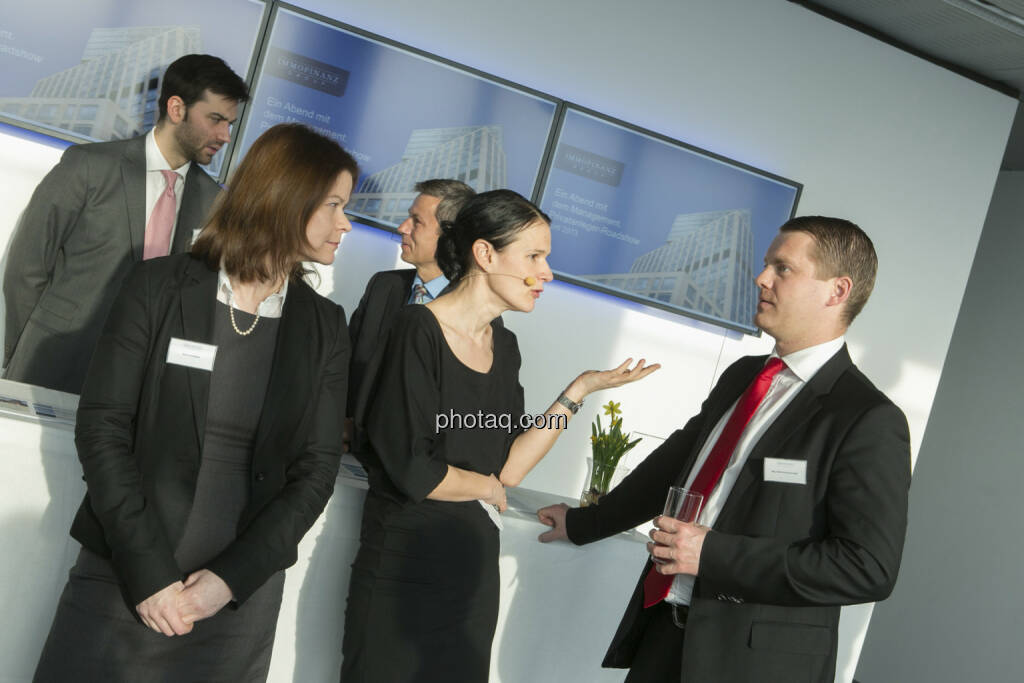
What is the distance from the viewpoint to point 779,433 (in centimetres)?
200

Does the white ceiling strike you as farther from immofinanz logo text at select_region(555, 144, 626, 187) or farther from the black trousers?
the black trousers

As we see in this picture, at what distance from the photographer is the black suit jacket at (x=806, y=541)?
5.96 feet

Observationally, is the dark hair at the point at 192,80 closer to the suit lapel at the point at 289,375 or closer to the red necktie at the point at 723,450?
the suit lapel at the point at 289,375

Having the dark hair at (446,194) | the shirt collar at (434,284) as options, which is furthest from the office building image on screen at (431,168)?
the shirt collar at (434,284)

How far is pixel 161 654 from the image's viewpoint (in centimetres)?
189

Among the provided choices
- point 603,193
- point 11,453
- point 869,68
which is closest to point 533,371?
point 603,193

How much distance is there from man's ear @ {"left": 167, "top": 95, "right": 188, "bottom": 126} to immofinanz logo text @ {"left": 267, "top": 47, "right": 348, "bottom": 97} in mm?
643

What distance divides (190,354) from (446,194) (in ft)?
6.18

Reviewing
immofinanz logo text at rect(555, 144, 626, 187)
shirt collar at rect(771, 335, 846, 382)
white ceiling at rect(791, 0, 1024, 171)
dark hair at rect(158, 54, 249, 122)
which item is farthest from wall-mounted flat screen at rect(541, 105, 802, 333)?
shirt collar at rect(771, 335, 846, 382)

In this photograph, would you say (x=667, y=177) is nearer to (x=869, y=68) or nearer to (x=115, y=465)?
(x=869, y=68)

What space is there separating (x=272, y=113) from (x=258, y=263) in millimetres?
2382

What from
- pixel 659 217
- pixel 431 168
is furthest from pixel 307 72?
pixel 659 217

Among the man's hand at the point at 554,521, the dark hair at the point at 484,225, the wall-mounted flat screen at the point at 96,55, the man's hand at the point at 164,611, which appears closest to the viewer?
the man's hand at the point at 164,611

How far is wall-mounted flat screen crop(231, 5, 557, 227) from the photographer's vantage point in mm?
4176
